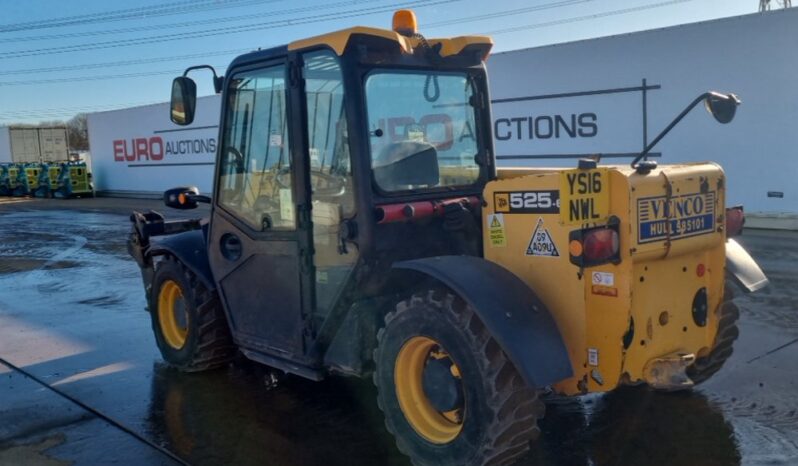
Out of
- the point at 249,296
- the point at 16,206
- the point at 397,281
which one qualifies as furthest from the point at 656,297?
the point at 16,206

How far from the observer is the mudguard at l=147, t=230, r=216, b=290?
562cm

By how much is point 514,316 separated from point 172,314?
3.56 m

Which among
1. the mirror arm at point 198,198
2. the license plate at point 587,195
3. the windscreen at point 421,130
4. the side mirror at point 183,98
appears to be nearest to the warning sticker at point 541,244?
the license plate at point 587,195

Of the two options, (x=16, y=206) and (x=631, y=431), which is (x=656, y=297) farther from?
(x=16, y=206)

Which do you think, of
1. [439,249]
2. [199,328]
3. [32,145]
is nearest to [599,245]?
[439,249]

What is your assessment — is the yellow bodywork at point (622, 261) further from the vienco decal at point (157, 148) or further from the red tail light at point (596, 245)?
the vienco decal at point (157, 148)

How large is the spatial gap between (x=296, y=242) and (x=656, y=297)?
6.79 ft

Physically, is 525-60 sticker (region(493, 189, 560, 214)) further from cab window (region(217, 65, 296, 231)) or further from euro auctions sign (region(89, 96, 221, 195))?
euro auctions sign (region(89, 96, 221, 195))

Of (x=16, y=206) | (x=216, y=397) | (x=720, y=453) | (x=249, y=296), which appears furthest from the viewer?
(x=16, y=206)

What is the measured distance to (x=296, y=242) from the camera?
4.63 metres

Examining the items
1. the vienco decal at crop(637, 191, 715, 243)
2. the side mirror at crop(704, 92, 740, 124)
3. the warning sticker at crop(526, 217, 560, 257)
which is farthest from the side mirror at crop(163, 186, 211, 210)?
the side mirror at crop(704, 92, 740, 124)

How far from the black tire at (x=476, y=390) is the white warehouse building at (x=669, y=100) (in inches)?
421

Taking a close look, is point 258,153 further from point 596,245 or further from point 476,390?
point 596,245

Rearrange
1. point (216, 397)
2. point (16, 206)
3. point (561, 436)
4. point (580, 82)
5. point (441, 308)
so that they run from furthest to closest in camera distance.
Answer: point (16, 206) → point (580, 82) → point (216, 397) → point (561, 436) → point (441, 308)
